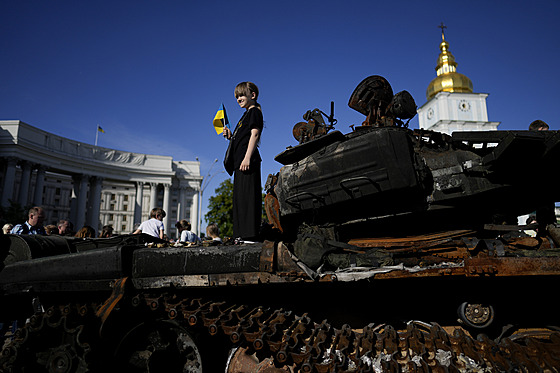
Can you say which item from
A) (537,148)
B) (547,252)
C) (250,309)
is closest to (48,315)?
(250,309)

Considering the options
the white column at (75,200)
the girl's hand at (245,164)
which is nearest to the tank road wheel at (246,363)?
the girl's hand at (245,164)

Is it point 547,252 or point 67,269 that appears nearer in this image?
point 547,252

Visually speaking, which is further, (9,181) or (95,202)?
(95,202)

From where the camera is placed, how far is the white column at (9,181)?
1961 inches

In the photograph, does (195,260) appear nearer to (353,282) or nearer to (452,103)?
(353,282)

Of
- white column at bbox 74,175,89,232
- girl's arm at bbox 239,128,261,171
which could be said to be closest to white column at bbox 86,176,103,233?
white column at bbox 74,175,89,232

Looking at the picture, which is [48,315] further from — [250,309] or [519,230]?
[519,230]

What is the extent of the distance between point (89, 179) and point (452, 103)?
200ft

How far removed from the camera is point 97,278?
357cm

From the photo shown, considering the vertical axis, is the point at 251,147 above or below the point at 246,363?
above

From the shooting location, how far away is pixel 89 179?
2591 inches

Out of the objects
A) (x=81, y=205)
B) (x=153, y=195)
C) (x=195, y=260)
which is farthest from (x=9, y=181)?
(x=195, y=260)

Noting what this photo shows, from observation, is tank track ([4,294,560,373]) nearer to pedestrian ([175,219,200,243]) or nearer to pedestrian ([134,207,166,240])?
pedestrian ([134,207,166,240])

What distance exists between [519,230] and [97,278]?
12.7 ft
